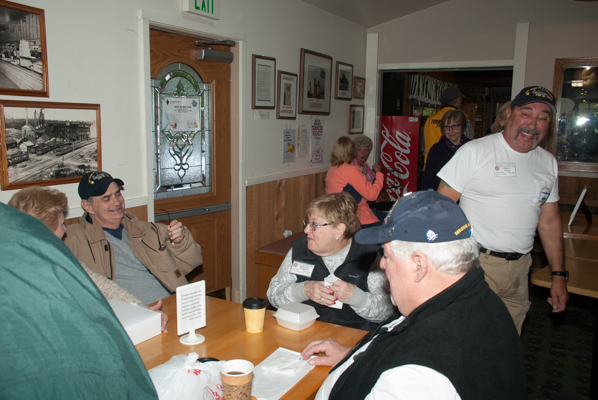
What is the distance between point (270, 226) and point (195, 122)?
132 cm

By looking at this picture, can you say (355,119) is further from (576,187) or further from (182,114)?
(182,114)

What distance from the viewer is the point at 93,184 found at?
2551mm

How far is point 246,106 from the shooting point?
3982 millimetres

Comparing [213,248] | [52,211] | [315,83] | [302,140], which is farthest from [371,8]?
[52,211]

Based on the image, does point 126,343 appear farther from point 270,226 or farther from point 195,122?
point 270,226

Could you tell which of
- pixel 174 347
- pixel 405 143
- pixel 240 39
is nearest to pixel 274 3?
pixel 240 39

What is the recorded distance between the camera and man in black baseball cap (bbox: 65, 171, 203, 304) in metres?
2.48

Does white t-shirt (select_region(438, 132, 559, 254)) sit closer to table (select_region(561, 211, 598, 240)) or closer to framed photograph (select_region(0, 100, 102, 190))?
table (select_region(561, 211, 598, 240))

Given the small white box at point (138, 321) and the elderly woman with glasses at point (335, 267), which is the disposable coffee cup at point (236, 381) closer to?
the small white box at point (138, 321)

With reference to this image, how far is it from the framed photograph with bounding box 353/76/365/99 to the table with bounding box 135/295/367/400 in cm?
441

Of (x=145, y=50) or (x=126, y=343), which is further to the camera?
(x=145, y=50)

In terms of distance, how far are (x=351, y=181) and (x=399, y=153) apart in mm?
2121

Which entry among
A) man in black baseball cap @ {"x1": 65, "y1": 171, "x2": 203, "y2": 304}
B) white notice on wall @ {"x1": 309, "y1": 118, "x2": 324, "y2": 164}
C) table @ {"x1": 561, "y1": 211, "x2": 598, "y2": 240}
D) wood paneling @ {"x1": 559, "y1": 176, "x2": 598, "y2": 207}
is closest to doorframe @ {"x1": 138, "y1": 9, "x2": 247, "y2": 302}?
man in black baseball cap @ {"x1": 65, "y1": 171, "x2": 203, "y2": 304}

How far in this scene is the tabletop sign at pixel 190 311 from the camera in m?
1.71
